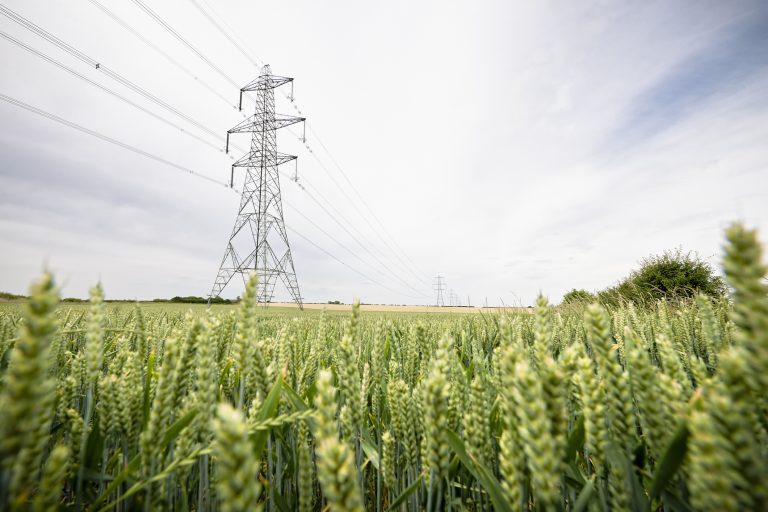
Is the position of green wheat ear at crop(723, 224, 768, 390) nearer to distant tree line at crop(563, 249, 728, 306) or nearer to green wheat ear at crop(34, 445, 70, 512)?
green wheat ear at crop(34, 445, 70, 512)

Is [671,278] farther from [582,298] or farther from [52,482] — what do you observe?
[52,482]

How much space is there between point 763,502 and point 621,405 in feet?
0.92

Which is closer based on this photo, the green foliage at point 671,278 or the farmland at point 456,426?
the farmland at point 456,426

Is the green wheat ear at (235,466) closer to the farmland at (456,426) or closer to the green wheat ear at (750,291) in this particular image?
the farmland at (456,426)

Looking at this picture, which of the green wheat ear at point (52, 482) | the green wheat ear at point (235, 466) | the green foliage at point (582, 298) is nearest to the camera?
the green wheat ear at point (235, 466)

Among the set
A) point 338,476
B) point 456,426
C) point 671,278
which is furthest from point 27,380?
point 671,278

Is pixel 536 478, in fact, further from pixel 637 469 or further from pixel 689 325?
A: pixel 689 325

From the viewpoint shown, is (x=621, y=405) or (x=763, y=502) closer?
(x=763, y=502)

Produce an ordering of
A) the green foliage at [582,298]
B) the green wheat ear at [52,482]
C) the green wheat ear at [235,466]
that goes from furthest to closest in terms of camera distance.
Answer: the green foliage at [582,298] → the green wheat ear at [52,482] → the green wheat ear at [235,466]

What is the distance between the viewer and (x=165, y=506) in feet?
3.21

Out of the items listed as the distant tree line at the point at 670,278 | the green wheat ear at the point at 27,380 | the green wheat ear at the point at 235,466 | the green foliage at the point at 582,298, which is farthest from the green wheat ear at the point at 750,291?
the distant tree line at the point at 670,278

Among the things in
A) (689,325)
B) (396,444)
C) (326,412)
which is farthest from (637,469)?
(689,325)

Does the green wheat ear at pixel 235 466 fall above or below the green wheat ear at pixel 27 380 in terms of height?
below

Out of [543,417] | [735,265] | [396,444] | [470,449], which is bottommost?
[396,444]
